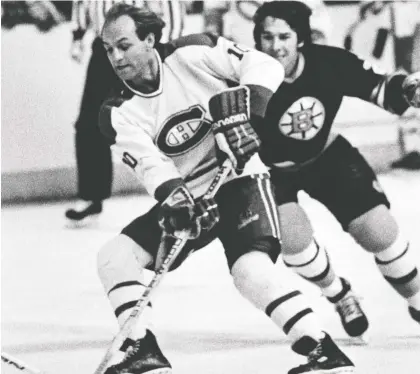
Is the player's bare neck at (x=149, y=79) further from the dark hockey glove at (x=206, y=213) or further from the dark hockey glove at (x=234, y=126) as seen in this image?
the dark hockey glove at (x=206, y=213)

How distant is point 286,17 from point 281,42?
0.17ft

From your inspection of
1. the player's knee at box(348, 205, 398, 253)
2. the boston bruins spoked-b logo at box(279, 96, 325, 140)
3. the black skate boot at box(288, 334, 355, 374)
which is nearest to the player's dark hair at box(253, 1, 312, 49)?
the boston bruins spoked-b logo at box(279, 96, 325, 140)

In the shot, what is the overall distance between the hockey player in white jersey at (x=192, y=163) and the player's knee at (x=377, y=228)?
0.81 feet

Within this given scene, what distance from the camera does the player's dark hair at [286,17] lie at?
163 cm

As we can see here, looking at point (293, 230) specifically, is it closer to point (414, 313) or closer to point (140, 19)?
point (414, 313)

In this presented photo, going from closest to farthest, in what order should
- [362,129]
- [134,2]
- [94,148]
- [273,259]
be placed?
[273,259] → [134,2] → [94,148] → [362,129]

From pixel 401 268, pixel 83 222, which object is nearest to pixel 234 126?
pixel 401 268

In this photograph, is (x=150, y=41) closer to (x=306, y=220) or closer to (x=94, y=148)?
(x=306, y=220)

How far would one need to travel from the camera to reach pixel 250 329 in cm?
166

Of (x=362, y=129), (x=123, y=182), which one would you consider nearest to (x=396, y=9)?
(x=362, y=129)

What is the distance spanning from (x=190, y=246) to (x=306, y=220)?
296 mm

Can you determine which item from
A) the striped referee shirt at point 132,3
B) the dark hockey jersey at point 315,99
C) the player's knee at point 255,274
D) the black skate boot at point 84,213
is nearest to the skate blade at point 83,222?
the black skate boot at point 84,213

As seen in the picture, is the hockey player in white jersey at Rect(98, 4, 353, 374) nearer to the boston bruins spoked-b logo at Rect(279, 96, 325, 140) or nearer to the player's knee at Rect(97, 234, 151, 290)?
the player's knee at Rect(97, 234, 151, 290)

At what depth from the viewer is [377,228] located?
5.18 feet
